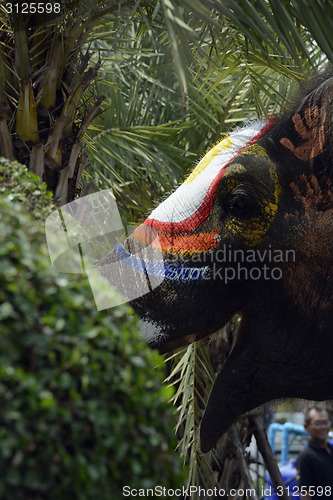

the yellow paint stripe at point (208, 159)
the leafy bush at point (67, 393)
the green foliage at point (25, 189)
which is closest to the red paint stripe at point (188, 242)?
the yellow paint stripe at point (208, 159)

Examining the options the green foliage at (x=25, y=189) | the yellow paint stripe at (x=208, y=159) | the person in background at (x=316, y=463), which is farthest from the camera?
the person in background at (x=316, y=463)

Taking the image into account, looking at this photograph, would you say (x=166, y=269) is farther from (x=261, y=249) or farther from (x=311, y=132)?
(x=311, y=132)

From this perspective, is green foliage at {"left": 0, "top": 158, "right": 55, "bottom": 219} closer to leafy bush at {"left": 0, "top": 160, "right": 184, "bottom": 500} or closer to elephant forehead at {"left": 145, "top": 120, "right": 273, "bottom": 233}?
leafy bush at {"left": 0, "top": 160, "right": 184, "bottom": 500}

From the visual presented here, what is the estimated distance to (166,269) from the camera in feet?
7.97

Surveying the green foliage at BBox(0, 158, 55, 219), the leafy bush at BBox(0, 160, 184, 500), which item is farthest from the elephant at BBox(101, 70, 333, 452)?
the leafy bush at BBox(0, 160, 184, 500)

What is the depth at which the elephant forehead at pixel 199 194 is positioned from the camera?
2520mm

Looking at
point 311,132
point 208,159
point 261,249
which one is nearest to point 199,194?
point 208,159

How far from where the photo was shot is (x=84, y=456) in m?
1.18

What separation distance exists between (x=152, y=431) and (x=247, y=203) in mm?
1388

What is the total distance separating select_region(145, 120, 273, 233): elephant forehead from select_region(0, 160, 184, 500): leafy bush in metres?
1.17

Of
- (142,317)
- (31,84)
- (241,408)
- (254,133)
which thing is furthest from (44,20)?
(241,408)

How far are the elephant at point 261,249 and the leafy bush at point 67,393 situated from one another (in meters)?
1.07

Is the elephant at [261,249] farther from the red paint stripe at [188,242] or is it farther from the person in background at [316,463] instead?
the person in background at [316,463]

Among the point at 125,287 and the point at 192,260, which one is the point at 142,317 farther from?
the point at 192,260
